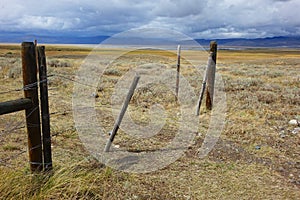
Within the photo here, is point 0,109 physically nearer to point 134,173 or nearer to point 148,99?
point 134,173

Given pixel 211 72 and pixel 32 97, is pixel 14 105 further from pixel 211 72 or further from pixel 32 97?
pixel 211 72

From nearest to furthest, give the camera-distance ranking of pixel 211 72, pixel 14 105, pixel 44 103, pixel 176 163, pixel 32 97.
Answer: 1. pixel 14 105
2. pixel 32 97
3. pixel 44 103
4. pixel 176 163
5. pixel 211 72

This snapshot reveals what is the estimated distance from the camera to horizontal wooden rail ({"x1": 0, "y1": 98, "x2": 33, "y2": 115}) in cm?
289

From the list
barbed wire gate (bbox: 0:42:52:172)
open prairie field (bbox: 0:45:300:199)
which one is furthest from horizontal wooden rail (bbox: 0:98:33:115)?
open prairie field (bbox: 0:45:300:199)

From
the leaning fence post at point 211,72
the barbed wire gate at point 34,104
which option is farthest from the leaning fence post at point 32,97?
the leaning fence post at point 211,72

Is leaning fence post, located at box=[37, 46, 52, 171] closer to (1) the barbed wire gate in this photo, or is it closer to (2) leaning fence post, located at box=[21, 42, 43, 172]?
(1) the barbed wire gate

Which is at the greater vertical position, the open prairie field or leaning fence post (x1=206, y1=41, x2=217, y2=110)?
leaning fence post (x1=206, y1=41, x2=217, y2=110)

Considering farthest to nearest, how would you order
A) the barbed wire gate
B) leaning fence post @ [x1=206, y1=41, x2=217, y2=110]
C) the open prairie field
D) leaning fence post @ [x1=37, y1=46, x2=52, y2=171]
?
leaning fence post @ [x1=206, y1=41, x2=217, y2=110]
the open prairie field
leaning fence post @ [x1=37, y1=46, x2=52, y2=171]
the barbed wire gate

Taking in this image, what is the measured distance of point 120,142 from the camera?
596 centimetres

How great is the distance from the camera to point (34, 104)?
332 cm

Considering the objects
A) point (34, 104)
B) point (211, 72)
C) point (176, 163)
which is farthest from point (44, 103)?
point (211, 72)

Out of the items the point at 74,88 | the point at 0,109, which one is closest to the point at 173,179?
the point at 0,109

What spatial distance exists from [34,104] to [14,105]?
0.29 meters

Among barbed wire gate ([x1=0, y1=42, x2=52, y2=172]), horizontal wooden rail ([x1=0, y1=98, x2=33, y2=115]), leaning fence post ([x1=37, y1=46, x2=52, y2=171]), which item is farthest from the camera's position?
leaning fence post ([x1=37, y1=46, x2=52, y2=171])
